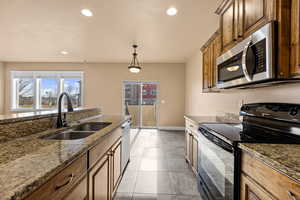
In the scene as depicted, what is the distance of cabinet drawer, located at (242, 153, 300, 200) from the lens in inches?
28.5

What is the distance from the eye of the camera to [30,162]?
2.67ft

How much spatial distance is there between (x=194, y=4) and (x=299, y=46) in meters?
1.95

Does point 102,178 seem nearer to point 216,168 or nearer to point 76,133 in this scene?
point 76,133

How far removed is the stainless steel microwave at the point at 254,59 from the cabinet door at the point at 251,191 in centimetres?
75

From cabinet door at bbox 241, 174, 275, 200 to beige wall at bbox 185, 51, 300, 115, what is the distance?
0.99m

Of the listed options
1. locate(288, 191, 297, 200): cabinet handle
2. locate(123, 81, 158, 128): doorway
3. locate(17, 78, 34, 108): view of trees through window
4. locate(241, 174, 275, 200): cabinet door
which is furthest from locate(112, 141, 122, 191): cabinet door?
locate(17, 78, 34, 108): view of trees through window

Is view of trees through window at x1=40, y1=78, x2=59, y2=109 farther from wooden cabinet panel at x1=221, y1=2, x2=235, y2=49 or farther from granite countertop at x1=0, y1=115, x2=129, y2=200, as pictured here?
wooden cabinet panel at x1=221, y1=2, x2=235, y2=49

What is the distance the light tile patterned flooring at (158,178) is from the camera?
2.15 meters

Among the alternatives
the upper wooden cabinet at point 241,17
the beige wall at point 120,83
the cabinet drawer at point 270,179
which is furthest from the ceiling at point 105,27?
the cabinet drawer at point 270,179

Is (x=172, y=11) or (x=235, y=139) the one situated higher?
(x=172, y=11)

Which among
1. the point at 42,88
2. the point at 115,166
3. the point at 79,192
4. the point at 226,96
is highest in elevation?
the point at 42,88

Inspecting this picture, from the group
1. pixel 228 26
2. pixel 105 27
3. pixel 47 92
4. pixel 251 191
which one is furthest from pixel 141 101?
pixel 251 191

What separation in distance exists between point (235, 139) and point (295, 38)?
2.66 feet

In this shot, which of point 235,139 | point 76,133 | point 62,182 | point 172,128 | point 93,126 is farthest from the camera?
point 172,128
